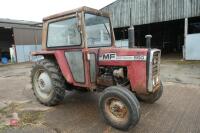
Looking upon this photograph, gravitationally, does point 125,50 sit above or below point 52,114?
above

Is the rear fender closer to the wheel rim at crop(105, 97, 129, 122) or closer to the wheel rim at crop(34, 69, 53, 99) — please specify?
the wheel rim at crop(34, 69, 53, 99)

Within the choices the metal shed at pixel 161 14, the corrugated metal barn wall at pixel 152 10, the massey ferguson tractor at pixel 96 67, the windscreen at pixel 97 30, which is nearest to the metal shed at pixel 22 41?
the corrugated metal barn wall at pixel 152 10

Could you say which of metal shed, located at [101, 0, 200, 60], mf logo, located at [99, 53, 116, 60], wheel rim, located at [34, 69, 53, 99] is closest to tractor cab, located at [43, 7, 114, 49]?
mf logo, located at [99, 53, 116, 60]

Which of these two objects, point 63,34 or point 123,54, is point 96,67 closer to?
point 123,54

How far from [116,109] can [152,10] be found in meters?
12.3

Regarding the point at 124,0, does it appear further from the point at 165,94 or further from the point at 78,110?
the point at 78,110

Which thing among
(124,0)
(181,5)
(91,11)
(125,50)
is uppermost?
(124,0)

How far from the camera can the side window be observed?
374 cm

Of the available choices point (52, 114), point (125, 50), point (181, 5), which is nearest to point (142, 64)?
point (125, 50)

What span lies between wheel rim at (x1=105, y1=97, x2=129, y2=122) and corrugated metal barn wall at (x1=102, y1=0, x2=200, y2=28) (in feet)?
33.3

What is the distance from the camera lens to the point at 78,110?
4043mm

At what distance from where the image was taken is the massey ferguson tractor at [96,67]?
3.14 metres

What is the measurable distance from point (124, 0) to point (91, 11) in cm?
1239

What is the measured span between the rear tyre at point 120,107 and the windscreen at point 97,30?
3.94ft
